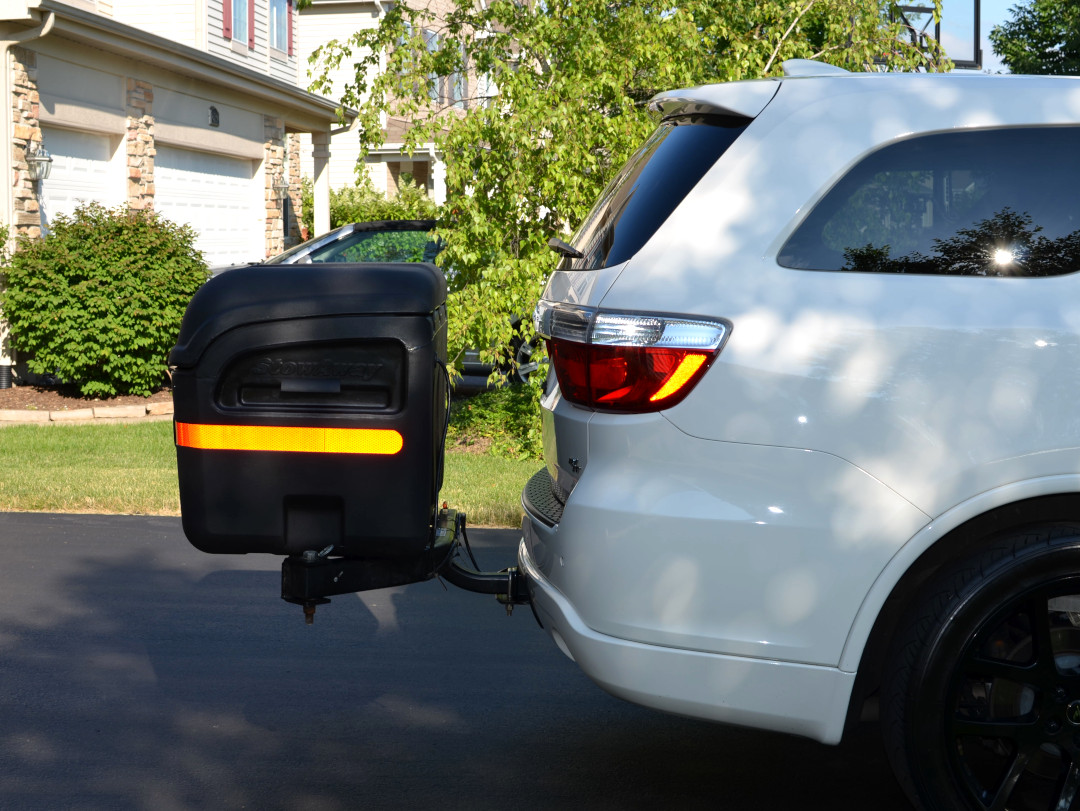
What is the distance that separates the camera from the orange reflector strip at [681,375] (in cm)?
A: 294

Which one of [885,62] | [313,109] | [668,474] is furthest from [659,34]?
[313,109]

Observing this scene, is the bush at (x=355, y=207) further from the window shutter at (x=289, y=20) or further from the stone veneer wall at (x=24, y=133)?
the stone veneer wall at (x=24, y=133)

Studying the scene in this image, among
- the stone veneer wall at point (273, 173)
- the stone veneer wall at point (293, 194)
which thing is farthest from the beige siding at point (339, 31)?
the stone veneer wall at point (273, 173)

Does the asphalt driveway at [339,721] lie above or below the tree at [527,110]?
below

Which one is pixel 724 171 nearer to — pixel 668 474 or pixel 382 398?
pixel 668 474

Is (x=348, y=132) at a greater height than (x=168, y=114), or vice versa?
(x=348, y=132)

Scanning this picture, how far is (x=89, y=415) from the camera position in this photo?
37.4 feet

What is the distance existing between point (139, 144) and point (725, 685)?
48.5ft

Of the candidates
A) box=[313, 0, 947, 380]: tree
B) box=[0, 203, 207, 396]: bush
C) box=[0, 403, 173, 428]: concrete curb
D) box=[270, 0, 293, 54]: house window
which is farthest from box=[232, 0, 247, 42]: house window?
box=[313, 0, 947, 380]: tree

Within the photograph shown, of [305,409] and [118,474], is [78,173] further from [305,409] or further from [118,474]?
[305,409]

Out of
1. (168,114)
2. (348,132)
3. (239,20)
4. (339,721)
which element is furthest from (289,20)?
(339,721)

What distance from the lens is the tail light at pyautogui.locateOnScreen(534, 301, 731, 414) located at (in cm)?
294

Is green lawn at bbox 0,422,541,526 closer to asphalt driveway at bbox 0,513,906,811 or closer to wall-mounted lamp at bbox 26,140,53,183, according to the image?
asphalt driveway at bbox 0,513,906,811

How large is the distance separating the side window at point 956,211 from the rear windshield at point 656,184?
35 cm
